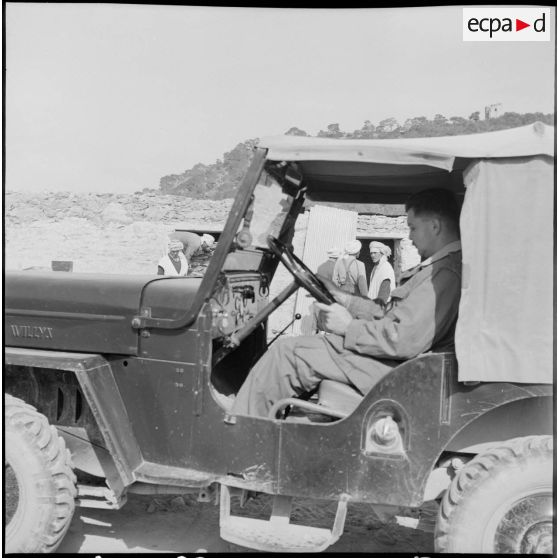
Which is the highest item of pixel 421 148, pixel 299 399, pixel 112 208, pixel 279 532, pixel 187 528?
pixel 112 208

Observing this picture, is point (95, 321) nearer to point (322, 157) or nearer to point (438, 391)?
point (322, 157)

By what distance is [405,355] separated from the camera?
2.74 m

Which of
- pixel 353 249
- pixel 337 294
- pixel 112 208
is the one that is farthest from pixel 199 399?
pixel 112 208


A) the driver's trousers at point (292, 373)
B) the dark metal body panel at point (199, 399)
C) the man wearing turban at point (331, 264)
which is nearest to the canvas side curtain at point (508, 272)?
the dark metal body panel at point (199, 399)

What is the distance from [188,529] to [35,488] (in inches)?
44.2

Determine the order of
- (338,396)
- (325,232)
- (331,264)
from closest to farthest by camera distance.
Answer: (338,396) < (331,264) < (325,232)

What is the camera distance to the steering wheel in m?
3.05

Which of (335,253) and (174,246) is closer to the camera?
(174,246)

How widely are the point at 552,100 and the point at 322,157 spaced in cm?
123

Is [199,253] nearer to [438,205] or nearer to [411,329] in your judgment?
[438,205]

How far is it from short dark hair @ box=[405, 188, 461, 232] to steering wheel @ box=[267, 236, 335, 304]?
0.66 metres

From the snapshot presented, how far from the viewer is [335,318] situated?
9.53ft

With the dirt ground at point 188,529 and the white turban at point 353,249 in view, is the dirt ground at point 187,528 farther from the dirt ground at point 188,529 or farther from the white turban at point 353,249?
the white turban at point 353,249

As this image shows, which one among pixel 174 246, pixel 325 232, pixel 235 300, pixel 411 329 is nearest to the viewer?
pixel 411 329
